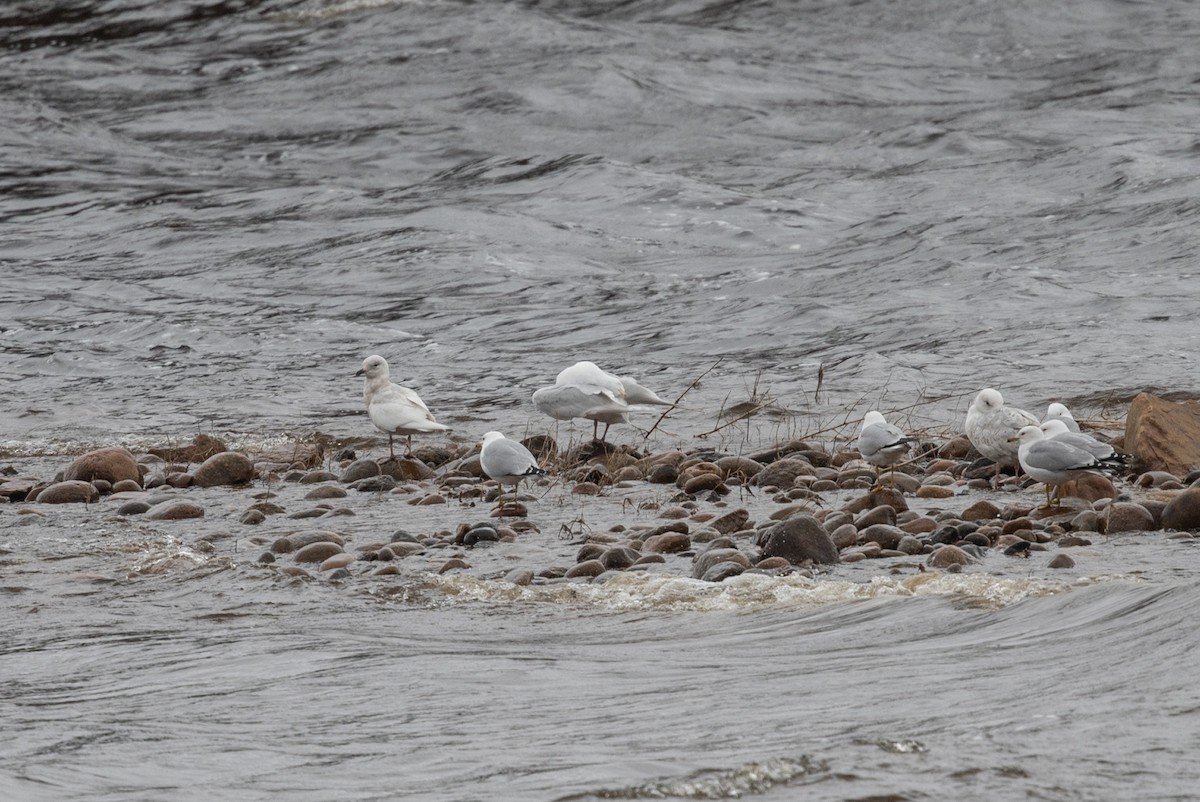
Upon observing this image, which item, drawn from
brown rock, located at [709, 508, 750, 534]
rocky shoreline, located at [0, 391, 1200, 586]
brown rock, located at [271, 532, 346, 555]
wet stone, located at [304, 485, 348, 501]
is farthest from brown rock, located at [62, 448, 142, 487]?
brown rock, located at [709, 508, 750, 534]

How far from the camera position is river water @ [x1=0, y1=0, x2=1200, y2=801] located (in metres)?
3.86

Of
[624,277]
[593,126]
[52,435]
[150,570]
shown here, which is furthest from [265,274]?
[150,570]

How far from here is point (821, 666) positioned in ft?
14.7

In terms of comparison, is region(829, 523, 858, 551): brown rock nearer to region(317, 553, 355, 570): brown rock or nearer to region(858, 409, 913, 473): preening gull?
region(858, 409, 913, 473): preening gull

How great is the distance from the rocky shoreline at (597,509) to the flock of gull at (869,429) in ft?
0.49

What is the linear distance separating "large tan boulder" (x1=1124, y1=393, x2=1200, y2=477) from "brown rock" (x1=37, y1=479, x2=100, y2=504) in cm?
A: 494

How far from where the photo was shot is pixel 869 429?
285 inches

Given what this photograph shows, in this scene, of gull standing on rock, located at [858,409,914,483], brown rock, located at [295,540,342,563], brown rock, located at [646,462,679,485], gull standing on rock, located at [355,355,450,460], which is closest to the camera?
brown rock, located at [295,540,342,563]

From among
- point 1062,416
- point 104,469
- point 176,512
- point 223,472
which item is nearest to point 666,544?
point 176,512

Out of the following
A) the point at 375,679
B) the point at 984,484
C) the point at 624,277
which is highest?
the point at 375,679

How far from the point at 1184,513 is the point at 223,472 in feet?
15.3

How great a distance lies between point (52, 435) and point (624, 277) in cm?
634

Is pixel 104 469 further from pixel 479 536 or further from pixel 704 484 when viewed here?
pixel 704 484

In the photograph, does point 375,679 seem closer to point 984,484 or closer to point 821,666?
point 821,666
